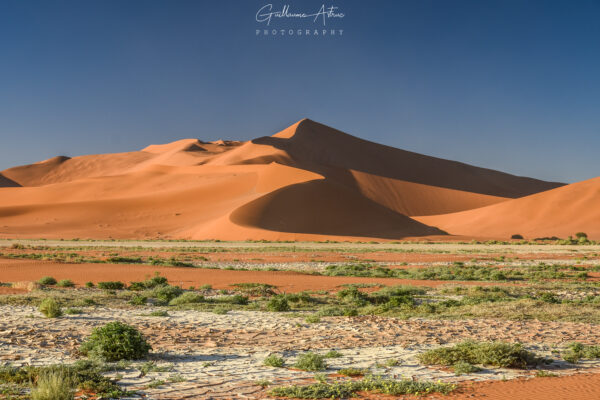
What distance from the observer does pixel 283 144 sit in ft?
430

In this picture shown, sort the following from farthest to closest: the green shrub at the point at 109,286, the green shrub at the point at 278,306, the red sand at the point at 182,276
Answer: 1. the red sand at the point at 182,276
2. the green shrub at the point at 109,286
3. the green shrub at the point at 278,306

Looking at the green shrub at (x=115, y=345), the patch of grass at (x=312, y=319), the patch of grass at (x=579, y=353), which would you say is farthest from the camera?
the patch of grass at (x=312, y=319)

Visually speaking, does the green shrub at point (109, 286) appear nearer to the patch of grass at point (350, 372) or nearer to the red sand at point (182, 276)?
the red sand at point (182, 276)

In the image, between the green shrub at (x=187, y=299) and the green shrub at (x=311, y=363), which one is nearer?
the green shrub at (x=311, y=363)

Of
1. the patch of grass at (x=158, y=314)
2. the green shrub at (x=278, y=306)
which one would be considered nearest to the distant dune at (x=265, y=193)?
the green shrub at (x=278, y=306)

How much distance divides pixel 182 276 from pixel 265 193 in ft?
181

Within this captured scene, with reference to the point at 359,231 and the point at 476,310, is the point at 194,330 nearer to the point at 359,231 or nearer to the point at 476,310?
the point at 476,310

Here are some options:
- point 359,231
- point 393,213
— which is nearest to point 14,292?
point 359,231

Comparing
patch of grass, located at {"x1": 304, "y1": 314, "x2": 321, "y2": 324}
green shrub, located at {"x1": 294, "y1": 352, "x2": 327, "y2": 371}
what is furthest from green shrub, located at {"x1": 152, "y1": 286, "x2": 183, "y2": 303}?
green shrub, located at {"x1": 294, "y1": 352, "x2": 327, "y2": 371}

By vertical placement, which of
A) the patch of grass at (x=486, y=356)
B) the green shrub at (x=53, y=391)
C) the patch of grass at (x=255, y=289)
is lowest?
the patch of grass at (x=255, y=289)

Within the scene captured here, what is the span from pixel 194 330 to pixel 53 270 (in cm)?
1647

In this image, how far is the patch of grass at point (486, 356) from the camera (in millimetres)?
8203

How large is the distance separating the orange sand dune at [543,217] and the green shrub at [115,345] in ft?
228

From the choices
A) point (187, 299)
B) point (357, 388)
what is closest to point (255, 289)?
point (187, 299)
